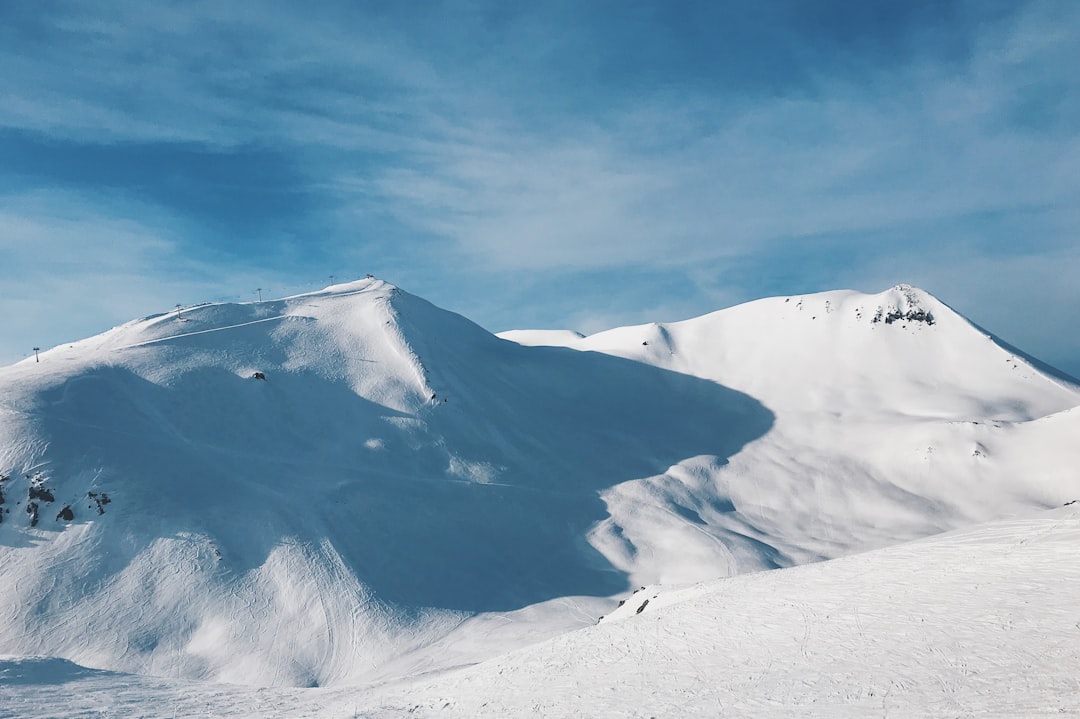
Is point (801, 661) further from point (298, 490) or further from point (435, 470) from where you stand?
point (435, 470)

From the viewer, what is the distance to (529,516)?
5650 cm

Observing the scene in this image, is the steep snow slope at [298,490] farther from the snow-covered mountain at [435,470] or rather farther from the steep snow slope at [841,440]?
the steep snow slope at [841,440]

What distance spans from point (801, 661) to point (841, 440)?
59868mm

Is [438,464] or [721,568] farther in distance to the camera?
[438,464]

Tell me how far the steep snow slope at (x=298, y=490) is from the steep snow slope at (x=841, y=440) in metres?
4.58

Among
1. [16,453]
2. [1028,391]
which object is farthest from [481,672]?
[1028,391]

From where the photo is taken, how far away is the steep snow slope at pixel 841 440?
58312 mm

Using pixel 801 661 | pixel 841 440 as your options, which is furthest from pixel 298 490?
pixel 841 440

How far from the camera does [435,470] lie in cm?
5809

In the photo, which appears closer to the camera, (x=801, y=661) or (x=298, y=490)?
(x=801, y=661)

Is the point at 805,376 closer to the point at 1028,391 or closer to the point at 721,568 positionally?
the point at 1028,391

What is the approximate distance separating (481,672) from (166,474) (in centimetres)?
3166

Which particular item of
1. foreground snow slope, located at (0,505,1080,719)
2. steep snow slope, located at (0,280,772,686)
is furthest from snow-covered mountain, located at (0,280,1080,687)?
foreground snow slope, located at (0,505,1080,719)

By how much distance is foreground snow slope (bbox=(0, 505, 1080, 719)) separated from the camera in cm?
1673
